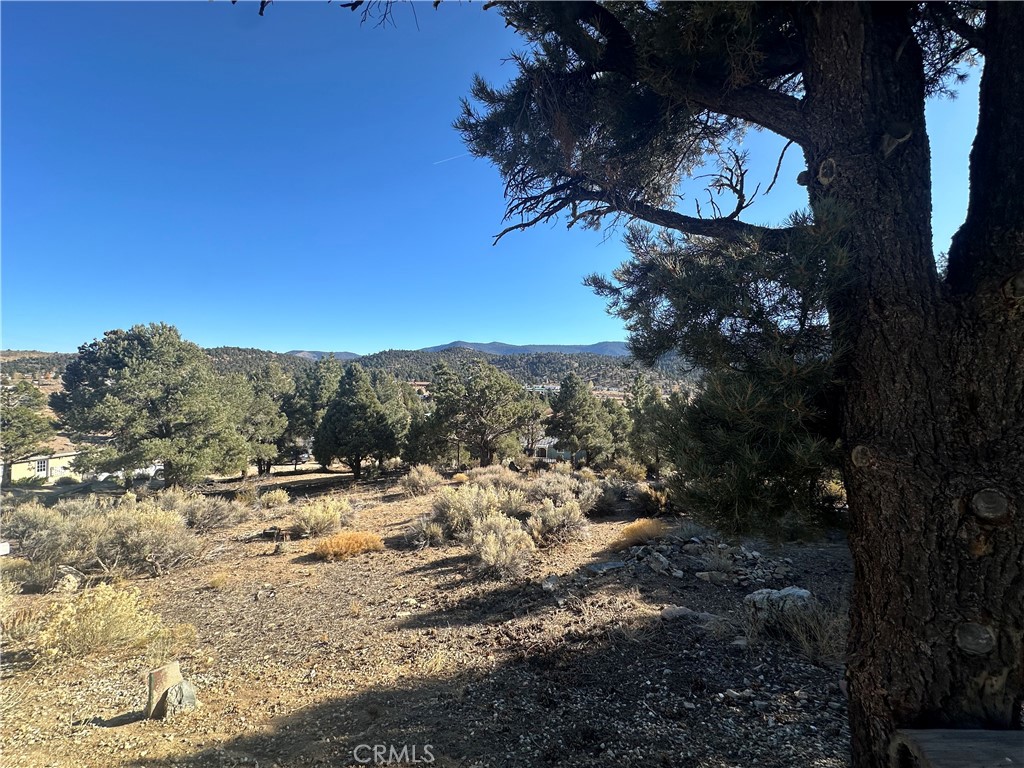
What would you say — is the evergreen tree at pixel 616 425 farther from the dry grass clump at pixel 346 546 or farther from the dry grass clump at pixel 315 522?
the dry grass clump at pixel 346 546

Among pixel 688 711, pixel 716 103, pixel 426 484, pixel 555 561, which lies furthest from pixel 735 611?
pixel 426 484

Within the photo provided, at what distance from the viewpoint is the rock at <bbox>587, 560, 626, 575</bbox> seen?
5.97m

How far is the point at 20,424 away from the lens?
18.5 meters

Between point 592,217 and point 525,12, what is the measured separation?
1.31m

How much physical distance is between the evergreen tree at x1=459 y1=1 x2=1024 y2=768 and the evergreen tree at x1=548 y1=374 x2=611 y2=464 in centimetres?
1748

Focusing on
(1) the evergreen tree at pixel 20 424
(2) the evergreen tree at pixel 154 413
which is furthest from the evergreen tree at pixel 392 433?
(1) the evergreen tree at pixel 20 424

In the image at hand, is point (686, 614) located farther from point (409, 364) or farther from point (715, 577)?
point (409, 364)

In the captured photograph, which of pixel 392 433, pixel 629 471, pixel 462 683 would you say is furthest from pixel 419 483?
pixel 462 683

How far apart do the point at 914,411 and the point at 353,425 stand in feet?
61.1

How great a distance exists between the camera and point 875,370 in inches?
70.9

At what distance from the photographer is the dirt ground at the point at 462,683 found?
248 cm

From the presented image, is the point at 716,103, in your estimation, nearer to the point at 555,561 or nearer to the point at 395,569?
the point at 555,561

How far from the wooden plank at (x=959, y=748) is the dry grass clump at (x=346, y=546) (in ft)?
24.6

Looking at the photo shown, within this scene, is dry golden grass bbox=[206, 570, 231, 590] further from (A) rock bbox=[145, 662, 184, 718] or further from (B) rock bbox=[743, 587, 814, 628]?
(B) rock bbox=[743, 587, 814, 628]
